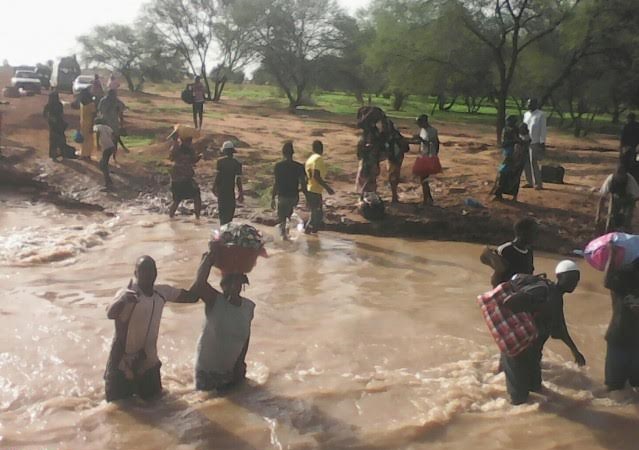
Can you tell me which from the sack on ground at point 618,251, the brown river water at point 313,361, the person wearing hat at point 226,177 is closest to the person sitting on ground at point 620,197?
the brown river water at point 313,361

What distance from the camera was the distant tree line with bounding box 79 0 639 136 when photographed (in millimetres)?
21109

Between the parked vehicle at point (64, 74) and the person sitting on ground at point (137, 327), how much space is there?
3203 centimetres

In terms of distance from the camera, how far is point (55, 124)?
14.7 metres

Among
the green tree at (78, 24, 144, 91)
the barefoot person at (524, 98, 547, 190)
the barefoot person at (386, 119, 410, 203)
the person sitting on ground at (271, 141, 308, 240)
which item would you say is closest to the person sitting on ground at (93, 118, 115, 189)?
the person sitting on ground at (271, 141, 308, 240)

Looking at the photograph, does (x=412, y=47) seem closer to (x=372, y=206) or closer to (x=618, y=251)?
(x=372, y=206)

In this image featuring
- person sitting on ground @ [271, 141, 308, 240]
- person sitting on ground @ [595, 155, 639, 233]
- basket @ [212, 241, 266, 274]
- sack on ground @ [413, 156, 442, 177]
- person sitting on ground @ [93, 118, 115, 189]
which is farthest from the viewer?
person sitting on ground @ [93, 118, 115, 189]

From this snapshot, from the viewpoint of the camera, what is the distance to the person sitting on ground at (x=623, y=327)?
498cm

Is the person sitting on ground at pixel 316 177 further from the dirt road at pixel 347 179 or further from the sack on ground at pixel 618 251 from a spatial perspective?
the sack on ground at pixel 618 251

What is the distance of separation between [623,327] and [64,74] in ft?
111

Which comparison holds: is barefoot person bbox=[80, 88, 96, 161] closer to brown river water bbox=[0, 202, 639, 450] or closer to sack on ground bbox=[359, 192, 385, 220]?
brown river water bbox=[0, 202, 639, 450]

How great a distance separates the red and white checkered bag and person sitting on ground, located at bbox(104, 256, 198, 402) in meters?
2.03

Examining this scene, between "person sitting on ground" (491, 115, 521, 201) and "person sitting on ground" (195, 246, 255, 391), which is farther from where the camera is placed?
"person sitting on ground" (491, 115, 521, 201)

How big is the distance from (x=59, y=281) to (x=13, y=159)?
7.17 meters

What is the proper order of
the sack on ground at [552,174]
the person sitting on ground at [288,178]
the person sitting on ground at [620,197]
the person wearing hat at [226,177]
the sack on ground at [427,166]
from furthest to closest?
the sack on ground at [552,174], the sack on ground at [427,166], the person wearing hat at [226,177], the person sitting on ground at [288,178], the person sitting on ground at [620,197]
